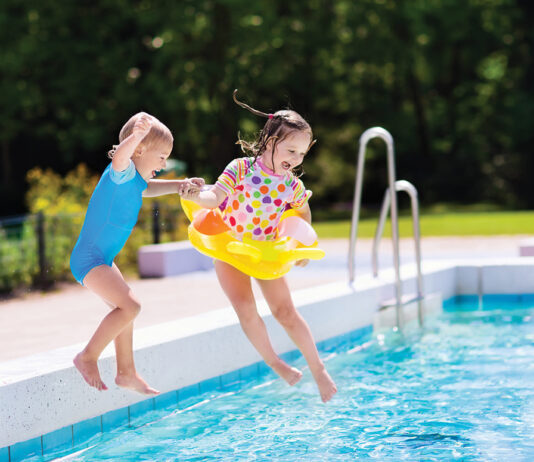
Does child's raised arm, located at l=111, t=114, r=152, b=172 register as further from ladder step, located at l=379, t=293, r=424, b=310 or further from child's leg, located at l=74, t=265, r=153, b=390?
ladder step, located at l=379, t=293, r=424, b=310

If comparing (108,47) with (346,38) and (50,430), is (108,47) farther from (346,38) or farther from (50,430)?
(50,430)

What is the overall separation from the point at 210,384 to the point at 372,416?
4.17 ft

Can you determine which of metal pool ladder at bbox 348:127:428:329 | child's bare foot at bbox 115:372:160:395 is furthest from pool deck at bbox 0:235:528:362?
child's bare foot at bbox 115:372:160:395

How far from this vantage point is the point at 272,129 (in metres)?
4.44

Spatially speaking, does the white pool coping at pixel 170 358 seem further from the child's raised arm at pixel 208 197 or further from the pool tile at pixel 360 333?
the child's raised arm at pixel 208 197

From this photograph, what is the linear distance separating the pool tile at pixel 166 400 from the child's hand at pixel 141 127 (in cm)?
219

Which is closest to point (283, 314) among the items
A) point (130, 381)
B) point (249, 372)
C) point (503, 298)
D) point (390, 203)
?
point (130, 381)

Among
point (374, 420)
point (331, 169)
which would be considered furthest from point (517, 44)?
point (374, 420)

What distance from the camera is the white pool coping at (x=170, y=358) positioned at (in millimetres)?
4520

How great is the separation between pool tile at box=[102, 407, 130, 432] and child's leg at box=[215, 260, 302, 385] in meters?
1.16

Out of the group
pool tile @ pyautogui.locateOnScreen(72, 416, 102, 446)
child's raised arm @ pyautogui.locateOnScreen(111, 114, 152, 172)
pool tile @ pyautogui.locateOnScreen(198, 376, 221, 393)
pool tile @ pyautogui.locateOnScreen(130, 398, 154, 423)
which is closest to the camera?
child's raised arm @ pyautogui.locateOnScreen(111, 114, 152, 172)

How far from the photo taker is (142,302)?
9.20 meters

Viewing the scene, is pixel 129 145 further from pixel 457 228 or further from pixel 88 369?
pixel 457 228

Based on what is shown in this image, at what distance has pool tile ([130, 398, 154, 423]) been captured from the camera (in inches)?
211
